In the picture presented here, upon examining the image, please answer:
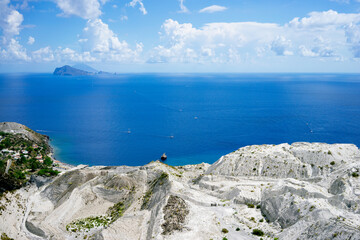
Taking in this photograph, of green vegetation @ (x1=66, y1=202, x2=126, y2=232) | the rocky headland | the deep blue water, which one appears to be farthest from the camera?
the deep blue water

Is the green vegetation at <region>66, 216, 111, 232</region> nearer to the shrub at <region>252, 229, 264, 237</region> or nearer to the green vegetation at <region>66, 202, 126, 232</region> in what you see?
the green vegetation at <region>66, 202, 126, 232</region>

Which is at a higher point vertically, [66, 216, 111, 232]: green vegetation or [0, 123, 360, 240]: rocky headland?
[0, 123, 360, 240]: rocky headland

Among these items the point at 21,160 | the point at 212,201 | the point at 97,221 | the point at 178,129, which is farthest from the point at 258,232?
the point at 178,129

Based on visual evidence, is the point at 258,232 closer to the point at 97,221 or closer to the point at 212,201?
the point at 212,201

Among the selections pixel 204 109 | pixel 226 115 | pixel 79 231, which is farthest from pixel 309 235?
pixel 204 109

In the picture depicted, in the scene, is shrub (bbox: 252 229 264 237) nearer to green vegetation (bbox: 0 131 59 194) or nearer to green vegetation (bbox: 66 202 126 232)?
green vegetation (bbox: 66 202 126 232)

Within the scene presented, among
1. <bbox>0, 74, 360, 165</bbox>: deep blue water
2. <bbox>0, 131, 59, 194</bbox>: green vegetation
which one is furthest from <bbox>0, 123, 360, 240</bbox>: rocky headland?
<bbox>0, 74, 360, 165</bbox>: deep blue water

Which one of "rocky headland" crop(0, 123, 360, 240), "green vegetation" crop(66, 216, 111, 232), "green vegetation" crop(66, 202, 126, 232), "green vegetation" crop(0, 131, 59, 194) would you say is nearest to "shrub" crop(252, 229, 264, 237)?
"rocky headland" crop(0, 123, 360, 240)

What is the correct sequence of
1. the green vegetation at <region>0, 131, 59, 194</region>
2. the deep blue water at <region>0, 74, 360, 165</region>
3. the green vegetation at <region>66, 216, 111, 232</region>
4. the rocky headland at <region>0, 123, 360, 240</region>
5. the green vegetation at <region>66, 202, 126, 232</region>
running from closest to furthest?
the rocky headland at <region>0, 123, 360, 240</region> < the green vegetation at <region>66, 216, 111, 232</region> < the green vegetation at <region>66, 202, 126, 232</region> < the green vegetation at <region>0, 131, 59, 194</region> < the deep blue water at <region>0, 74, 360, 165</region>

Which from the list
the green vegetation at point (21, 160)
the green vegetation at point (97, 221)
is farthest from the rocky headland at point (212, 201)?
the green vegetation at point (21, 160)

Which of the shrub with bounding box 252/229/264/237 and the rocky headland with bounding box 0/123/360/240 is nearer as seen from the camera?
the shrub with bounding box 252/229/264/237
